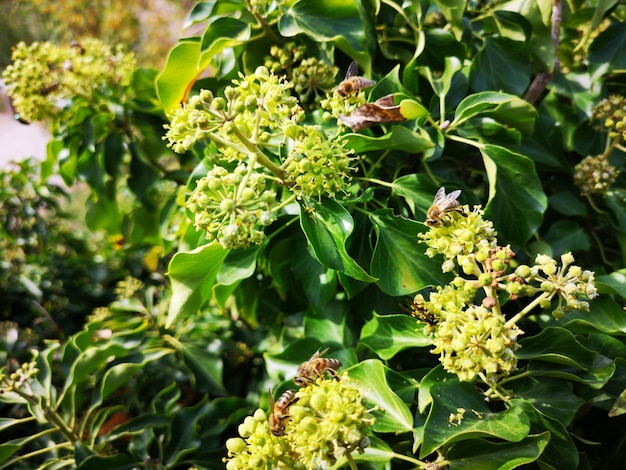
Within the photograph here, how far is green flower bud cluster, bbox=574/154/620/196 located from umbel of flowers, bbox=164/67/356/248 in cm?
79

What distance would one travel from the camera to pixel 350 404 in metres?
0.87

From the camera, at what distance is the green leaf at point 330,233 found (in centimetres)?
111

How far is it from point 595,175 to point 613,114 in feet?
0.57

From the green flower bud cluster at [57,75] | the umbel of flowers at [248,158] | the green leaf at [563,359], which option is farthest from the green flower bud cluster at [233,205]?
the green flower bud cluster at [57,75]

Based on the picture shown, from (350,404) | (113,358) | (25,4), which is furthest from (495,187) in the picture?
(25,4)

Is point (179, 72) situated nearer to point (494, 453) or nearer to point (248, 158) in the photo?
point (248, 158)

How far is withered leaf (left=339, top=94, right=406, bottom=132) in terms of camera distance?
1.17 meters

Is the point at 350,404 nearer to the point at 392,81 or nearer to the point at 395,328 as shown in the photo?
the point at 395,328

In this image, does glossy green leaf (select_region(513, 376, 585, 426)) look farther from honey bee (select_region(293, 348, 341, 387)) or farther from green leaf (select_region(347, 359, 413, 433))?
honey bee (select_region(293, 348, 341, 387))

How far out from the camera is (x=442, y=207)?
3.39ft

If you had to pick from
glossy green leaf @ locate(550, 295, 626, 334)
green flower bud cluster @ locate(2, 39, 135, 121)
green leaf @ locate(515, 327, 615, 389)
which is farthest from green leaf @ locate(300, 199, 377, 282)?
green flower bud cluster @ locate(2, 39, 135, 121)

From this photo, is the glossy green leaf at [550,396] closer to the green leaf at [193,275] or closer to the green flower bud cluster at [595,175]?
the green flower bud cluster at [595,175]

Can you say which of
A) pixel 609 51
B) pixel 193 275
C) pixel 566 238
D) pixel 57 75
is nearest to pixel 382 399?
pixel 193 275

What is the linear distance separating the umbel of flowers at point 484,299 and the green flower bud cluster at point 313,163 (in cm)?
23
